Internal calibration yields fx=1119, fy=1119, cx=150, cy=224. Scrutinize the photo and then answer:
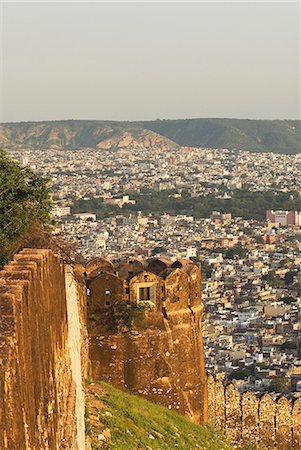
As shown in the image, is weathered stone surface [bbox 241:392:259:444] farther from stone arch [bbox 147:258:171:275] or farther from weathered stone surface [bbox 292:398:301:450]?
stone arch [bbox 147:258:171:275]

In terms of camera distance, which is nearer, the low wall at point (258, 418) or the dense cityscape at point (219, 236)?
the low wall at point (258, 418)

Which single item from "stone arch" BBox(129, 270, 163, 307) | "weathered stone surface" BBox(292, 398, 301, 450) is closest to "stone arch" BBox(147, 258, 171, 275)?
"stone arch" BBox(129, 270, 163, 307)

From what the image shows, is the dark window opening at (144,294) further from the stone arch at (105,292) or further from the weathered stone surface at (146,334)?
the stone arch at (105,292)

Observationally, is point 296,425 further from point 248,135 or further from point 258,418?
point 248,135

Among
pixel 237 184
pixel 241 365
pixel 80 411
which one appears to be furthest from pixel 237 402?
pixel 237 184

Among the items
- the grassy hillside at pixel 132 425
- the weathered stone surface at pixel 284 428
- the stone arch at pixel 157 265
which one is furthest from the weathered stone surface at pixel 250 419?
the stone arch at pixel 157 265

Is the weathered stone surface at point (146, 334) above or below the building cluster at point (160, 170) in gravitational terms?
below
